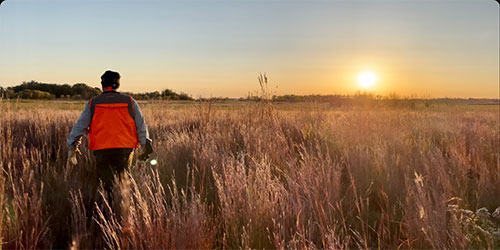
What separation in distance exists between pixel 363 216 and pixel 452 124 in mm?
7620

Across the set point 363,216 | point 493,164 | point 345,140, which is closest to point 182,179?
point 363,216

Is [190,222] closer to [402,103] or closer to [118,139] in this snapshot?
[118,139]

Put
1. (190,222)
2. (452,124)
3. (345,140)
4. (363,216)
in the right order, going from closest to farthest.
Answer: (190,222) → (363,216) → (345,140) → (452,124)

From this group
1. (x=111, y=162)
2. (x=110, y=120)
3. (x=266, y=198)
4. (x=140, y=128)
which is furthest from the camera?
(x=140, y=128)

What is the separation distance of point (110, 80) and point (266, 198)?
245 cm

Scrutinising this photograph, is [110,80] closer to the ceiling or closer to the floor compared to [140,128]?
closer to the ceiling

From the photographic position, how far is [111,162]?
4.05 m

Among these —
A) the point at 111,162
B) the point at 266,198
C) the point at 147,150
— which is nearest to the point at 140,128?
the point at 147,150

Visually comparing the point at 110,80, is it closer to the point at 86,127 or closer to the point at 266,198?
the point at 86,127

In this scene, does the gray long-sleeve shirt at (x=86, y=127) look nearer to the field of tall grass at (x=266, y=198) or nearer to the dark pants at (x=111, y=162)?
the dark pants at (x=111, y=162)

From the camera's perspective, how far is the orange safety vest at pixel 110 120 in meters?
3.94

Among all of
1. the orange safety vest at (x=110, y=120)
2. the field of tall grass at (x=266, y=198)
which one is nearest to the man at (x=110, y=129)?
the orange safety vest at (x=110, y=120)

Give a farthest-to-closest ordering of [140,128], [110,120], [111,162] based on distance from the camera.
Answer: [140,128] → [111,162] → [110,120]

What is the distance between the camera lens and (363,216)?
12.2ft
